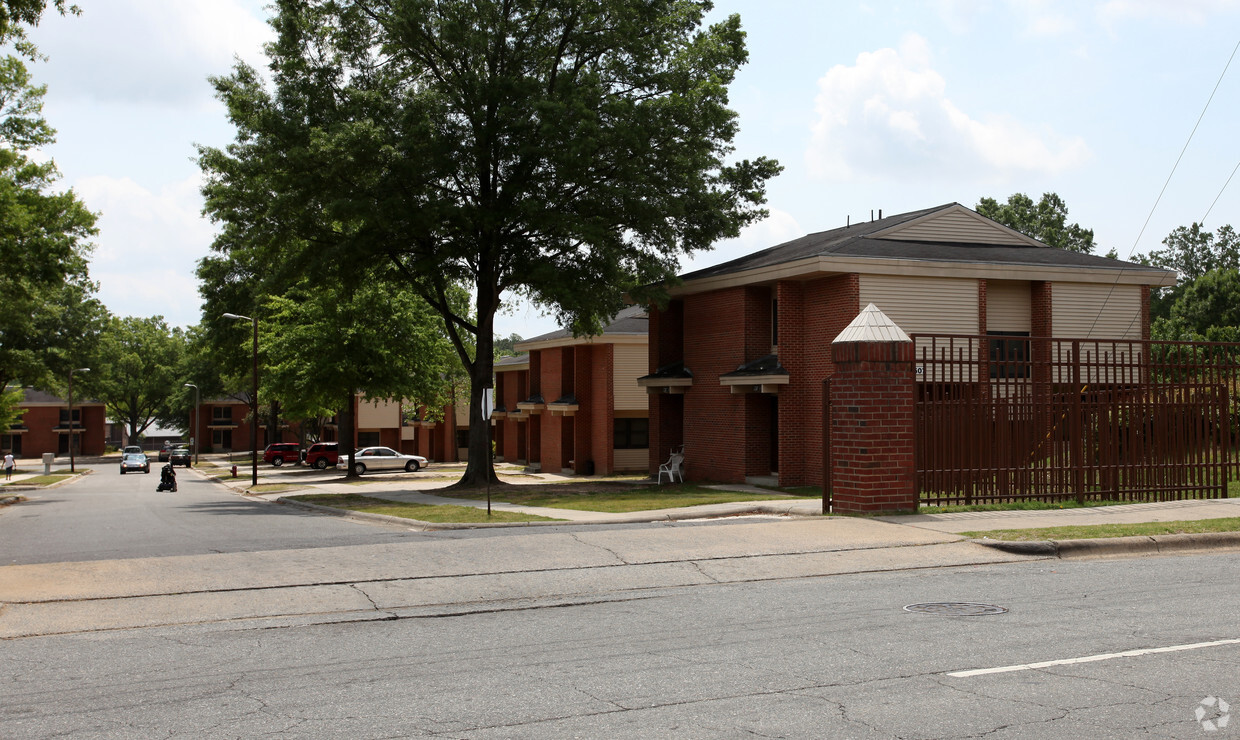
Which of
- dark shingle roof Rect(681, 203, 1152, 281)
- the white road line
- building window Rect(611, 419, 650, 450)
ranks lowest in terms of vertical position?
the white road line

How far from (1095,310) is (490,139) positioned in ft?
57.5

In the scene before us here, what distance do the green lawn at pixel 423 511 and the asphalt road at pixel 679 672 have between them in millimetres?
9470

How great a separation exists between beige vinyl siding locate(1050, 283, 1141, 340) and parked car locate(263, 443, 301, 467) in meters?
50.8

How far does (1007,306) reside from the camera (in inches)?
1101

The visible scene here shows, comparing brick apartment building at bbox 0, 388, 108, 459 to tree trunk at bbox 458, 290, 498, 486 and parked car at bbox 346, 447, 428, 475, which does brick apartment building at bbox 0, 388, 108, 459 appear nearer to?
parked car at bbox 346, 447, 428, 475

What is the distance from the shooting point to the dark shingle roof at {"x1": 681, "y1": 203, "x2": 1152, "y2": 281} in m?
26.8

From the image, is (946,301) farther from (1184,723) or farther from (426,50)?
(1184,723)

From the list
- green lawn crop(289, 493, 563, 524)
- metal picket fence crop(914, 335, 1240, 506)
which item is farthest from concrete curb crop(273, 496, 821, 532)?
metal picket fence crop(914, 335, 1240, 506)

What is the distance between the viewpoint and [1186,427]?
1786cm

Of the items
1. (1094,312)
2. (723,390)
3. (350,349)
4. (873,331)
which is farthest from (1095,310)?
(350,349)

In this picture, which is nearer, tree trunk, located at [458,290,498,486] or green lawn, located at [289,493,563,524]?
green lawn, located at [289,493,563,524]

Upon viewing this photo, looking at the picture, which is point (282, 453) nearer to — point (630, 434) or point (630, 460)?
point (630, 460)

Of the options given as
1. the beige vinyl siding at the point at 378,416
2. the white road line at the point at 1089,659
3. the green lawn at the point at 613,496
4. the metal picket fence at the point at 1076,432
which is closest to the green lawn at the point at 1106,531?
the metal picket fence at the point at 1076,432

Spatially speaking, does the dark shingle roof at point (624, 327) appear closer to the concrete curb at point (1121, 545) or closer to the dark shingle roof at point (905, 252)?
the dark shingle roof at point (905, 252)
